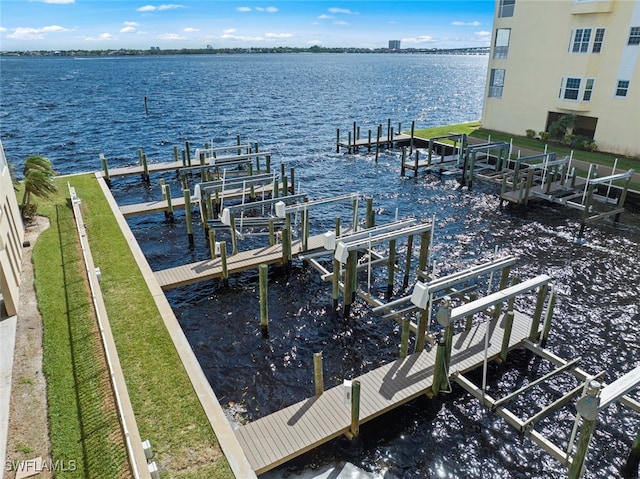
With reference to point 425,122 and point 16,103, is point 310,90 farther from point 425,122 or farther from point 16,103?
point 16,103

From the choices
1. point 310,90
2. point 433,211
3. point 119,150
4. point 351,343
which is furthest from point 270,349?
point 310,90

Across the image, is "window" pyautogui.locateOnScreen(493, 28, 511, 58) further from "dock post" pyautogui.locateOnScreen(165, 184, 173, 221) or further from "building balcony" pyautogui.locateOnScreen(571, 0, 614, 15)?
"dock post" pyautogui.locateOnScreen(165, 184, 173, 221)

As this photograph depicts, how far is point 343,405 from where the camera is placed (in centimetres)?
1162

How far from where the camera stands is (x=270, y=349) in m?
15.0

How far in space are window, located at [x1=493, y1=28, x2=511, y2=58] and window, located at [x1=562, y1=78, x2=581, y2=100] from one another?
7.41m

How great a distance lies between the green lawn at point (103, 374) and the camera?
927cm

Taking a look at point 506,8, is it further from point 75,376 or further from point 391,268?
point 75,376

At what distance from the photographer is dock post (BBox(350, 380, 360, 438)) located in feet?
34.7

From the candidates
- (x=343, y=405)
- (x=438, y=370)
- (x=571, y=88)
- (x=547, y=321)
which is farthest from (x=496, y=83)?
(x=343, y=405)

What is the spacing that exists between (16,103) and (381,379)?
288 ft

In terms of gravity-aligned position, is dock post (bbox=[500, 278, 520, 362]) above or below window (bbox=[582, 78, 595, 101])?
below

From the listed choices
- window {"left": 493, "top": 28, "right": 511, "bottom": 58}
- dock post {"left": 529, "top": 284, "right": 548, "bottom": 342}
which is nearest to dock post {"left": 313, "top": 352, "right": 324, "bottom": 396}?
dock post {"left": 529, "top": 284, "right": 548, "bottom": 342}

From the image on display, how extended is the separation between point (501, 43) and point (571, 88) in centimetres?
937

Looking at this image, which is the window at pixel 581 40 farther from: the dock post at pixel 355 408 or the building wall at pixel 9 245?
the building wall at pixel 9 245
